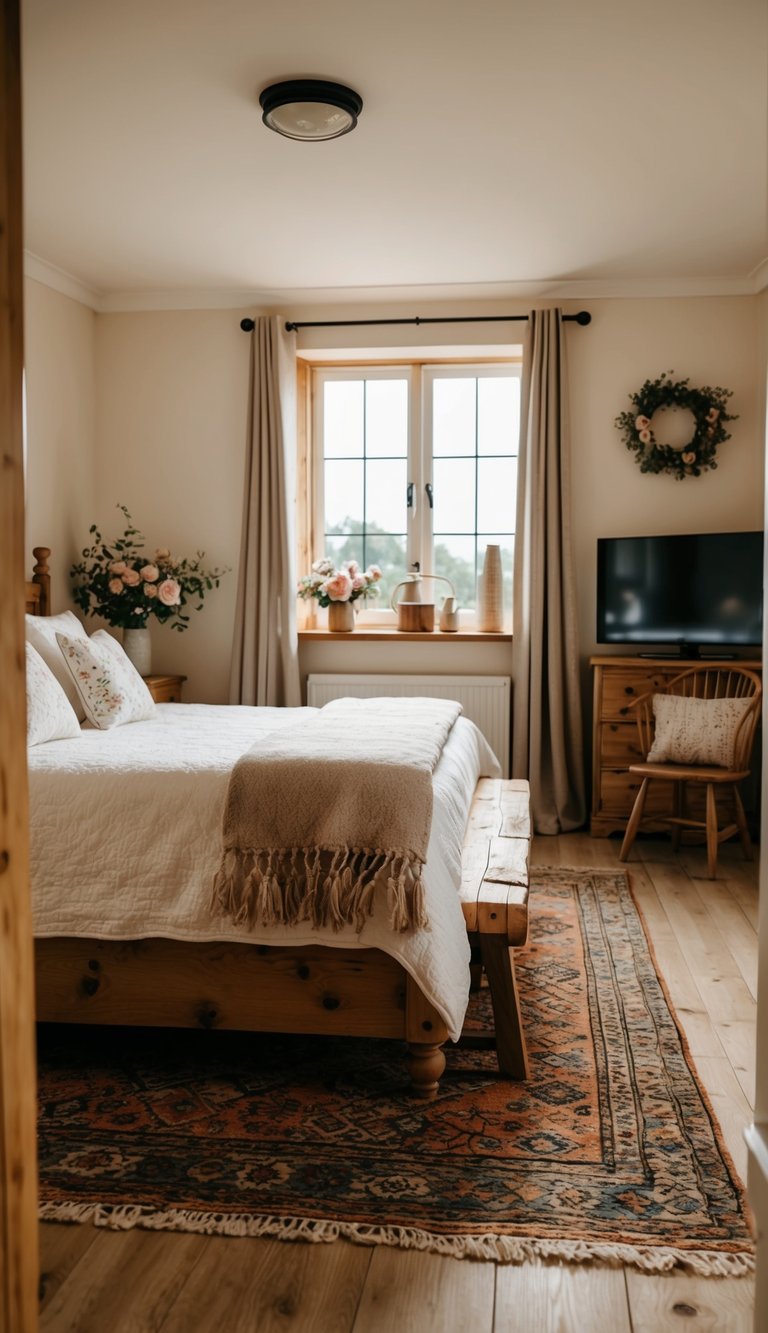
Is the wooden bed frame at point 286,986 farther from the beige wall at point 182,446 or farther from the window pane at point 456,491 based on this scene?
the window pane at point 456,491

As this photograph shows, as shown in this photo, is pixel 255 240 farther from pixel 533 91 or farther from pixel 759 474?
pixel 759 474

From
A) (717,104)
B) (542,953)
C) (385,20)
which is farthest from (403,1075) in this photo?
(717,104)

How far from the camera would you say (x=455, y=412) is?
5.61m

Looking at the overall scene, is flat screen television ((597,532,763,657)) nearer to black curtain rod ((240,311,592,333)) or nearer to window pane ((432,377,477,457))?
window pane ((432,377,477,457))

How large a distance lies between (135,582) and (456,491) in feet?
5.80

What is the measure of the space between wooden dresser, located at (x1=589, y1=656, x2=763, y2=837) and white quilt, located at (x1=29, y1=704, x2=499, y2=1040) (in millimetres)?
2381

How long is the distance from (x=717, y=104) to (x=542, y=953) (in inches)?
107

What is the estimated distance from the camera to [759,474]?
201 inches

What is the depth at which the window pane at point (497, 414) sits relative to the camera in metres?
5.59

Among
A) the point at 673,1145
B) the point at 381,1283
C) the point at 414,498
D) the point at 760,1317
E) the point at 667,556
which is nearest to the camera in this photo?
the point at 760,1317

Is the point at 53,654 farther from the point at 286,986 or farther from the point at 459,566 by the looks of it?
the point at 459,566

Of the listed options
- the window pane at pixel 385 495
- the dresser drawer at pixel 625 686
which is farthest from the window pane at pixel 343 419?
the dresser drawer at pixel 625 686

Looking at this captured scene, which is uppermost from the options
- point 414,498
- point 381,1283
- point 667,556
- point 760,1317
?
point 414,498

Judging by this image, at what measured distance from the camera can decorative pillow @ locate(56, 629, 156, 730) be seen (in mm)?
3676
